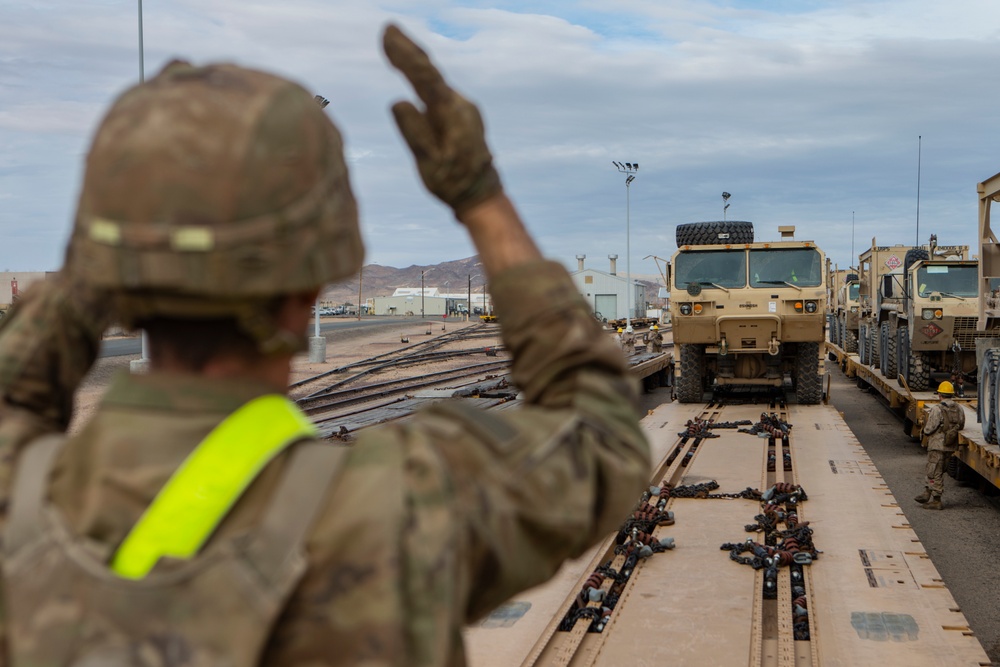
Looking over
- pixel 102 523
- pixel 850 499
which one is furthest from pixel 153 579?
pixel 850 499

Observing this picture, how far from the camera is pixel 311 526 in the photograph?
1107 millimetres

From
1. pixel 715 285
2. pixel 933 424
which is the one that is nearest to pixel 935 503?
pixel 933 424

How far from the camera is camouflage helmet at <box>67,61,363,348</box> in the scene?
1131 millimetres

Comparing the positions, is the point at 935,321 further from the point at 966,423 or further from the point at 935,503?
the point at 935,503

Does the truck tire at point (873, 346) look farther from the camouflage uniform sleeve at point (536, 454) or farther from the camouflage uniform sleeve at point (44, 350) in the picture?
the camouflage uniform sleeve at point (44, 350)

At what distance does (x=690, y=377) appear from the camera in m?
15.7

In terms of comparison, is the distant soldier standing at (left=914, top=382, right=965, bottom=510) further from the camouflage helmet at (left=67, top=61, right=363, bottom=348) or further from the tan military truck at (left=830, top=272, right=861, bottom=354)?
the tan military truck at (left=830, top=272, right=861, bottom=354)

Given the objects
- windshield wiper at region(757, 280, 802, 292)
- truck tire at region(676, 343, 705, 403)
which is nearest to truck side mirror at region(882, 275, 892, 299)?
windshield wiper at region(757, 280, 802, 292)

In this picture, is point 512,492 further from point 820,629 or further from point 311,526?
point 820,629

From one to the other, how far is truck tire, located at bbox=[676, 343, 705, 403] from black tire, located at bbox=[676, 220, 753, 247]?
245cm

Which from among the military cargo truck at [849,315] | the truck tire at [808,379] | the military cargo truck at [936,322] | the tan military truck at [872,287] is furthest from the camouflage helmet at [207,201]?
the military cargo truck at [849,315]

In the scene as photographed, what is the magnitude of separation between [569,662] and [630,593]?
3.16 feet

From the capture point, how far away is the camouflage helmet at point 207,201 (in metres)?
1.13

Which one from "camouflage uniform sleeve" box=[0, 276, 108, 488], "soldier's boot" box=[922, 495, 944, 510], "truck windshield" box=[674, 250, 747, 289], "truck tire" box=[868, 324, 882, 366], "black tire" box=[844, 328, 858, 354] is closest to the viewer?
"camouflage uniform sleeve" box=[0, 276, 108, 488]
